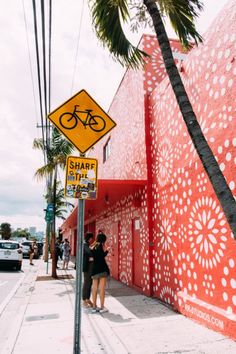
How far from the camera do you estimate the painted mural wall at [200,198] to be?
20.1 feet

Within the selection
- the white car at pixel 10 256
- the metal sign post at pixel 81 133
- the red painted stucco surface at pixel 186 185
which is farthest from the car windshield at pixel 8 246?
the metal sign post at pixel 81 133

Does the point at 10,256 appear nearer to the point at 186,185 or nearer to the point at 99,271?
the point at 99,271

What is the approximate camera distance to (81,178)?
4.14m

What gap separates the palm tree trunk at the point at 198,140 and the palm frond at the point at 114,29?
639mm

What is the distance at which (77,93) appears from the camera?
14.4 ft

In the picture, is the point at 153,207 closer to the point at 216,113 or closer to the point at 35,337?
the point at 216,113

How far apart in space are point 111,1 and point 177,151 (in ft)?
13.7

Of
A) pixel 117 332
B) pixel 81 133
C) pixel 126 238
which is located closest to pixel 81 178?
pixel 81 133

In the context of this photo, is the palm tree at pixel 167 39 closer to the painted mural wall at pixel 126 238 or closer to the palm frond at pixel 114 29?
the palm frond at pixel 114 29

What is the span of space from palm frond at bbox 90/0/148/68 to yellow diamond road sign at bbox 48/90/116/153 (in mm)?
1723

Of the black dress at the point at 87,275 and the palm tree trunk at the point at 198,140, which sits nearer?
the palm tree trunk at the point at 198,140

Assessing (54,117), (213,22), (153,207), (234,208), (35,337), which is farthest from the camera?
(153,207)

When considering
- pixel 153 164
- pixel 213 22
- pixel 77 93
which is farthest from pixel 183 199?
pixel 77 93

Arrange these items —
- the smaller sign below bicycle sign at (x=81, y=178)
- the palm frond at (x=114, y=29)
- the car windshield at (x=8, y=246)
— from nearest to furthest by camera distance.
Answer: the smaller sign below bicycle sign at (x=81, y=178)
the palm frond at (x=114, y=29)
the car windshield at (x=8, y=246)
